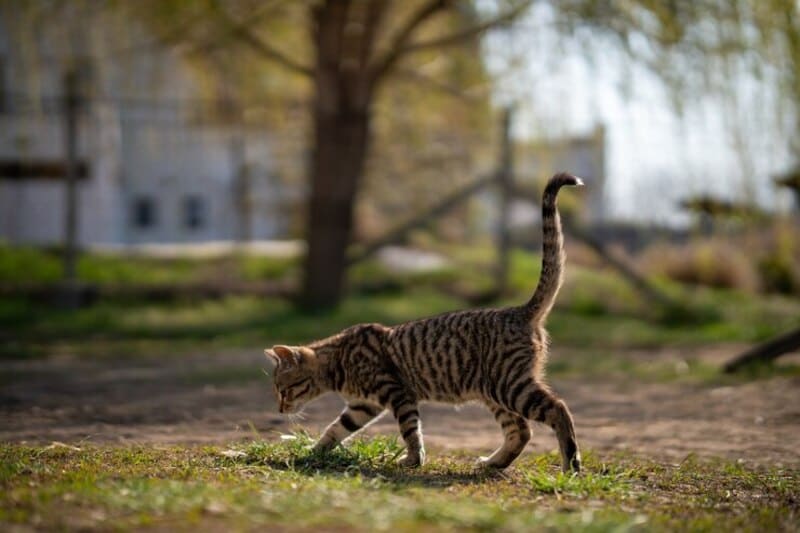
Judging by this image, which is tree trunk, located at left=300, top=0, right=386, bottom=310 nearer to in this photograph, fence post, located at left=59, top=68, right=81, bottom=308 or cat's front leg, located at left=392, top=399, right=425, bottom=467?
fence post, located at left=59, top=68, right=81, bottom=308

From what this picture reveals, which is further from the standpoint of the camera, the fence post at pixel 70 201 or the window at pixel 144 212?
the window at pixel 144 212

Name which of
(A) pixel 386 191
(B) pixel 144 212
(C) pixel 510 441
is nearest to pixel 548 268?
(C) pixel 510 441

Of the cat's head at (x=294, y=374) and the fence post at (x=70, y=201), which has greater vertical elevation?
the fence post at (x=70, y=201)

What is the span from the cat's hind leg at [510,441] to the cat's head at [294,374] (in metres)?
1.32

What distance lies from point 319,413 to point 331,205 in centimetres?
734

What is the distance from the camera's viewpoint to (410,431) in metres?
6.39

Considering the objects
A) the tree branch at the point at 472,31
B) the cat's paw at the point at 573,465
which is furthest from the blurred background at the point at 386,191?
the cat's paw at the point at 573,465

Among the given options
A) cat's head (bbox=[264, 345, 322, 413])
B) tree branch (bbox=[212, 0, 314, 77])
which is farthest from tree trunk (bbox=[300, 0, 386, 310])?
cat's head (bbox=[264, 345, 322, 413])

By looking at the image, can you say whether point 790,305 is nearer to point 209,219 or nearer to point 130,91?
point 130,91

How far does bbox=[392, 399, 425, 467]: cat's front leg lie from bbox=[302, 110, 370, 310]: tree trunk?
30.5 ft

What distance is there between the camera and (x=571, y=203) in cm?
1816

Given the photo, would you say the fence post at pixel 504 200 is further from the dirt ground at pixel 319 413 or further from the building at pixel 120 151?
the dirt ground at pixel 319 413

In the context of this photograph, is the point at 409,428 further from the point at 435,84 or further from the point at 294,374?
the point at 435,84

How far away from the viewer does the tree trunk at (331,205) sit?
15.8 meters
